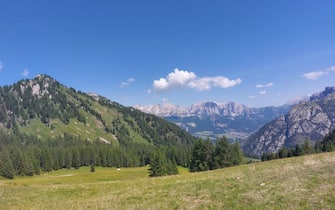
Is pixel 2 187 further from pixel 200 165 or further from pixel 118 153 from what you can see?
pixel 118 153

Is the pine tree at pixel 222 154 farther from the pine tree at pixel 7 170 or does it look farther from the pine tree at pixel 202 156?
the pine tree at pixel 7 170

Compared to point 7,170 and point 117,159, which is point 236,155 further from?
point 117,159

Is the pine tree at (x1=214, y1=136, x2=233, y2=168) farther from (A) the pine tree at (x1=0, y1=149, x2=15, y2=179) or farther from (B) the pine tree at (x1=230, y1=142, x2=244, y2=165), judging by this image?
(A) the pine tree at (x1=0, y1=149, x2=15, y2=179)

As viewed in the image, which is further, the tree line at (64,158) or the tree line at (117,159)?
the tree line at (64,158)

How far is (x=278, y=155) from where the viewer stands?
131 m

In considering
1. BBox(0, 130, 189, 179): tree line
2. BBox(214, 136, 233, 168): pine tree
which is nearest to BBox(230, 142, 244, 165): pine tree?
BBox(214, 136, 233, 168): pine tree

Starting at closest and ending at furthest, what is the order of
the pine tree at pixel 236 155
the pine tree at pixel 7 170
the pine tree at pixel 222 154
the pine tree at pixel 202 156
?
the pine tree at pixel 222 154 → the pine tree at pixel 236 155 → the pine tree at pixel 202 156 → the pine tree at pixel 7 170

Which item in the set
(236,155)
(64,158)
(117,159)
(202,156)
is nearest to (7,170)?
(64,158)

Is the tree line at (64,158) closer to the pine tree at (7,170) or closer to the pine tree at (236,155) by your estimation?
the pine tree at (7,170)

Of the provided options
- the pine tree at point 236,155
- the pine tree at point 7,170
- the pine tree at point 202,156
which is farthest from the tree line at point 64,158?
the pine tree at point 236,155

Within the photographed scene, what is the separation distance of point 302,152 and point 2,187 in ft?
359

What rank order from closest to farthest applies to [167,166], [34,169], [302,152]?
[167,166]
[302,152]
[34,169]

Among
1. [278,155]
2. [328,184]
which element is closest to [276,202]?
[328,184]

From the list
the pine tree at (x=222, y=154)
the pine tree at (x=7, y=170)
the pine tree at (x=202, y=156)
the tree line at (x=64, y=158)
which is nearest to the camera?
the pine tree at (x=222, y=154)
